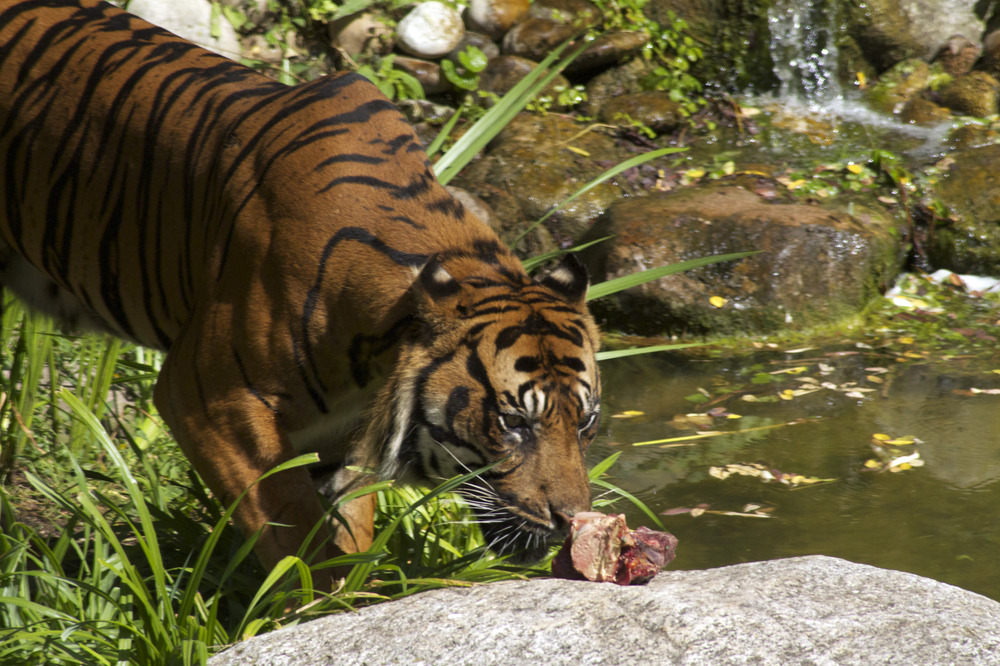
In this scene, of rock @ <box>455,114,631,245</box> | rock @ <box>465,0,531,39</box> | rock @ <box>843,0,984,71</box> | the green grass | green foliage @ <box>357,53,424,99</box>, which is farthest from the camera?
rock @ <box>843,0,984,71</box>

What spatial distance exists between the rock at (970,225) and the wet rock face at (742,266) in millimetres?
705

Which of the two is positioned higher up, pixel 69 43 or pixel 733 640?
pixel 69 43

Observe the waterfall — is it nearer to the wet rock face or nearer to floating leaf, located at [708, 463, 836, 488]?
the wet rock face

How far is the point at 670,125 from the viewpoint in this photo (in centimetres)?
910

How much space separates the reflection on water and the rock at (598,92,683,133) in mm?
3647

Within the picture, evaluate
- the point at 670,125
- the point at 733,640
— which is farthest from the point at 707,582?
the point at 670,125

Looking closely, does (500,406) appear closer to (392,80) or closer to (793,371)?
(793,371)

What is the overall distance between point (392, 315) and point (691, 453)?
2766 millimetres

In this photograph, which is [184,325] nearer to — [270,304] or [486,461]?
[270,304]

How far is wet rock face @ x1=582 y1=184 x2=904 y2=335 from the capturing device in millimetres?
6398

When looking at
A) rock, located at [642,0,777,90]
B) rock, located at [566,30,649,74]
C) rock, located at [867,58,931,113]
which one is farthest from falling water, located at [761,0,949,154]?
rock, located at [566,30,649,74]

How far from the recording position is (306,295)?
2.38 m

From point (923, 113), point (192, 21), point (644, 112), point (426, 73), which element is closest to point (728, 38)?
point (644, 112)

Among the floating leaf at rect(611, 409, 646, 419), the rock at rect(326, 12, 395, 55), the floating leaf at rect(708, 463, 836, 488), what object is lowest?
the floating leaf at rect(611, 409, 646, 419)
